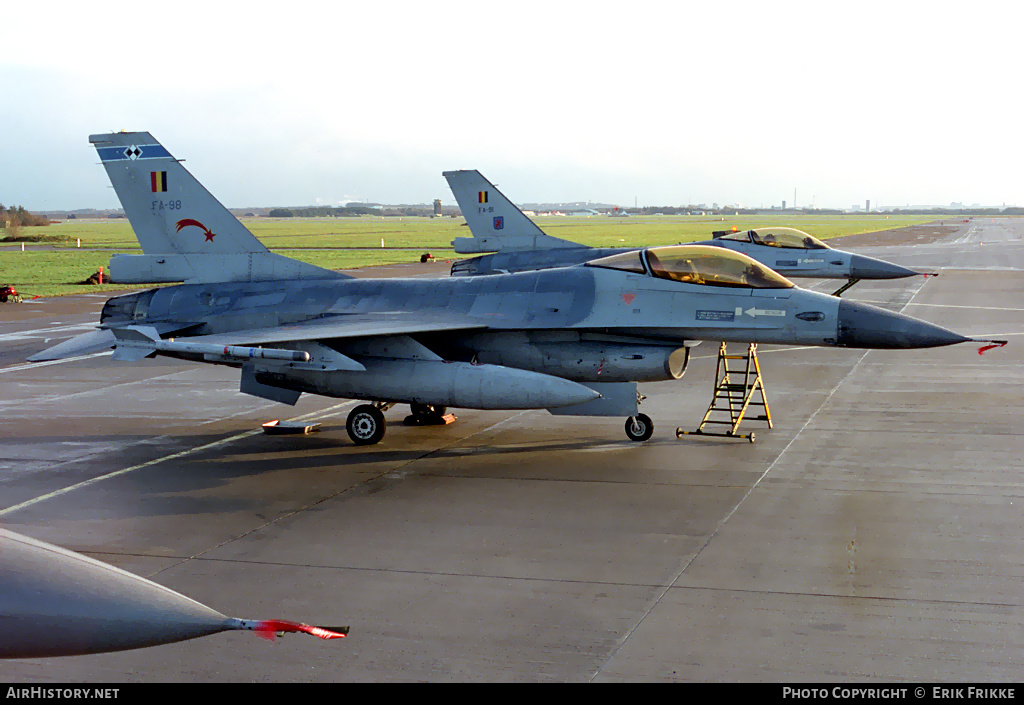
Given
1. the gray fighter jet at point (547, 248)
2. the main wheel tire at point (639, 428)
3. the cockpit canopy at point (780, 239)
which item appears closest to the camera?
the main wheel tire at point (639, 428)

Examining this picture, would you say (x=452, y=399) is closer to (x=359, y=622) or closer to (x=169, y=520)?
(x=169, y=520)

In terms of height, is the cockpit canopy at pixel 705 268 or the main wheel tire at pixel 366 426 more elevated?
the cockpit canopy at pixel 705 268

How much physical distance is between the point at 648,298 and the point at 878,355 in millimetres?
10589

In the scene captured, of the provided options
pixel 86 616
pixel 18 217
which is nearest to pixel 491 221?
pixel 86 616

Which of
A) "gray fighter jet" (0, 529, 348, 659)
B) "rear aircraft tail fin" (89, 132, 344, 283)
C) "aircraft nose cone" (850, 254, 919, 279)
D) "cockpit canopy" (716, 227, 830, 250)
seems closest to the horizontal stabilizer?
"rear aircraft tail fin" (89, 132, 344, 283)

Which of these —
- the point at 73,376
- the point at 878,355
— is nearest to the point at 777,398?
the point at 878,355

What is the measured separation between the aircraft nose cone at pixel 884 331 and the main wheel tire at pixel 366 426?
240 inches

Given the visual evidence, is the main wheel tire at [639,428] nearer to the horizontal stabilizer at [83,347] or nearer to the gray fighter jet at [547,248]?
the horizontal stabilizer at [83,347]

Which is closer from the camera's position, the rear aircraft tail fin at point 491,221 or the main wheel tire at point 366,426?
the main wheel tire at point 366,426

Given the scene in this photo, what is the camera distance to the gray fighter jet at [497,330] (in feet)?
40.8

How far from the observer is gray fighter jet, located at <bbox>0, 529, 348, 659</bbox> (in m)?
2.97

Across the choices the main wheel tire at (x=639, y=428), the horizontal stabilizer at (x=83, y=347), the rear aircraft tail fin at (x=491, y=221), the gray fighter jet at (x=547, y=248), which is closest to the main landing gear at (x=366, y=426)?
the horizontal stabilizer at (x=83, y=347)

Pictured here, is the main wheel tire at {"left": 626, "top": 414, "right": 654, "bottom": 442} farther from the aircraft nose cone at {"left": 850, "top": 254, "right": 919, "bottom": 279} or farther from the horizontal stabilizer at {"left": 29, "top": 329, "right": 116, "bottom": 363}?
the aircraft nose cone at {"left": 850, "top": 254, "right": 919, "bottom": 279}

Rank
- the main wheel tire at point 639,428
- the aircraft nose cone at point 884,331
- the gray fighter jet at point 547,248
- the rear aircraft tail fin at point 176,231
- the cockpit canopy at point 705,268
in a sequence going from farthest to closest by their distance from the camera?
the gray fighter jet at point 547,248
the rear aircraft tail fin at point 176,231
the main wheel tire at point 639,428
the cockpit canopy at point 705,268
the aircraft nose cone at point 884,331
